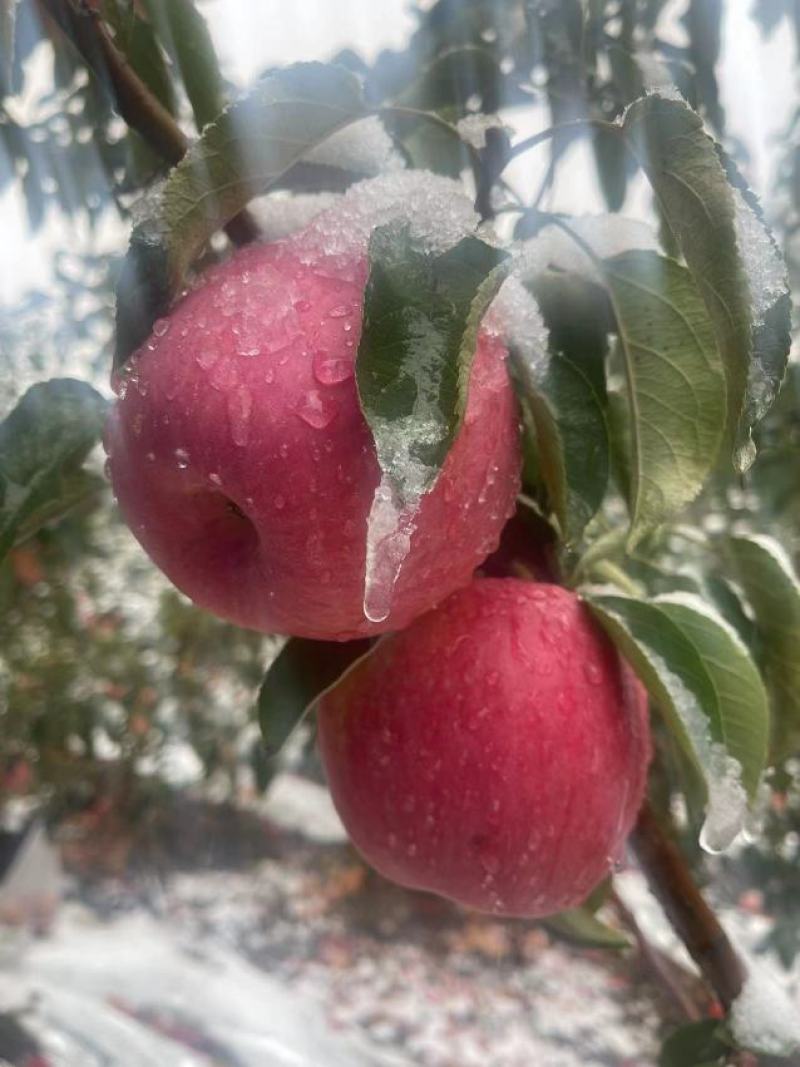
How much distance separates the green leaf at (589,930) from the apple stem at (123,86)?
0.39 metres

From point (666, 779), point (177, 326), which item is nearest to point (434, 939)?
point (666, 779)

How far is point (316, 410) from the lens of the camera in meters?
0.26

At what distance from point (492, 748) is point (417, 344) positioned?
18cm

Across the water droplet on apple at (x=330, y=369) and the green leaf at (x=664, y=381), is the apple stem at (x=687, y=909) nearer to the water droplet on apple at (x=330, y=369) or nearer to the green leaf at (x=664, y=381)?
the green leaf at (x=664, y=381)

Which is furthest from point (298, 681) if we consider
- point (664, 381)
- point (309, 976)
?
point (309, 976)

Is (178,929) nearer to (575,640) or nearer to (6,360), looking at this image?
(6,360)

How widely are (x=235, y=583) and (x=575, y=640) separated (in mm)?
146

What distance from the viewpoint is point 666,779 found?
29.7 inches

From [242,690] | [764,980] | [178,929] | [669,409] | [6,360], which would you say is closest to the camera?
[669,409]

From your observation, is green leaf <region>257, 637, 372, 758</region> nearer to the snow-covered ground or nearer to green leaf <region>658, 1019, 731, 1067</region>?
green leaf <region>658, 1019, 731, 1067</region>

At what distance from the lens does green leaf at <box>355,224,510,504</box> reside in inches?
9.0

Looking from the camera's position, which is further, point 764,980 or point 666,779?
point 666,779

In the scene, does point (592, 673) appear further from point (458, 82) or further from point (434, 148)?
point (458, 82)

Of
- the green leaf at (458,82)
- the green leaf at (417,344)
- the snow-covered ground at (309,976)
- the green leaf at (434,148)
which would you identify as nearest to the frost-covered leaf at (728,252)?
the green leaf at (417,344)
